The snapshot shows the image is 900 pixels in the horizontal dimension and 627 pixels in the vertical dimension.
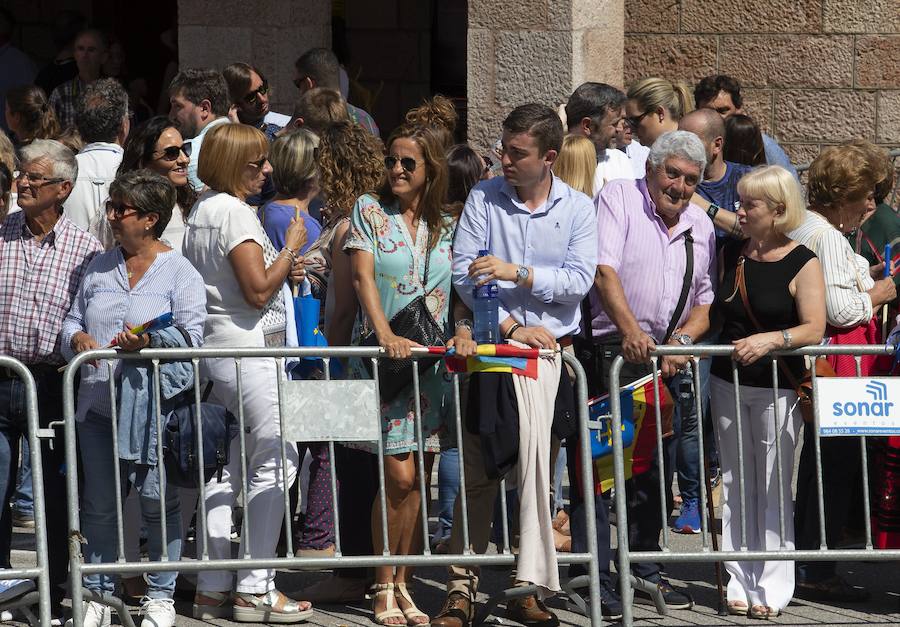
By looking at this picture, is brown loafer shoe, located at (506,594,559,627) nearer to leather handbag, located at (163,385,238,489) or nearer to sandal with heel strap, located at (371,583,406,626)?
sandal with heel strap, located at (371,583,406,626)

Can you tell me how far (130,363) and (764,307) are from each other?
2.43 metres

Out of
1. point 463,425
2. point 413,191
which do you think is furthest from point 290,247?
point 463,425

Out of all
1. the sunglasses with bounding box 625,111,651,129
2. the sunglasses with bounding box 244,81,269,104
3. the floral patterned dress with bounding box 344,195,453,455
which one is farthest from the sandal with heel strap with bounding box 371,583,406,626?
the sunglasses with bounding box 244,81,269,104

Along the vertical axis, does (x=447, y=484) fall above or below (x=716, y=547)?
above

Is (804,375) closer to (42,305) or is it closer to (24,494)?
(42,305)

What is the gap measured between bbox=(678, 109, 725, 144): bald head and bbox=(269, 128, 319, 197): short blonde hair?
5.94ft

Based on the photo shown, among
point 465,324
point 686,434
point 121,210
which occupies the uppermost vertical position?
point 121,210

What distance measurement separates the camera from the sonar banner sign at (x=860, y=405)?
19.4 feet

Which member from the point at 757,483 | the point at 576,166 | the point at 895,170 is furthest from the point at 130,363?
the point at 895,170

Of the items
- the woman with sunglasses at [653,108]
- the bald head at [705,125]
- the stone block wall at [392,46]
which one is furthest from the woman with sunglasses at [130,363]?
the stone block wall at [392,46]

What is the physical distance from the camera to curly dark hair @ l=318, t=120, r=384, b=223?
6574mm

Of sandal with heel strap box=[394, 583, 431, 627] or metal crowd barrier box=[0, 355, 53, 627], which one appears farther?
sandal with heel strap box=[394, 583, 431, 627]

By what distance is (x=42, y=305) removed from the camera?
5965mm

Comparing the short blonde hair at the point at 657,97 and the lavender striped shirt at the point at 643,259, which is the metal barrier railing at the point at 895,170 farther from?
the lavender striped shirt at the point at 643,259
